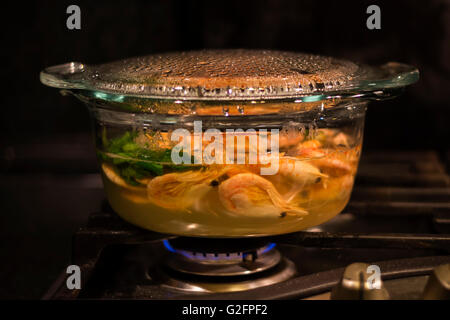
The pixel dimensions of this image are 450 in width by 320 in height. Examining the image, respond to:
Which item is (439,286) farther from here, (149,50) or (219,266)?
(149,50)

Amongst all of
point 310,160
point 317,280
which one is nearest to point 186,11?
point 310,160

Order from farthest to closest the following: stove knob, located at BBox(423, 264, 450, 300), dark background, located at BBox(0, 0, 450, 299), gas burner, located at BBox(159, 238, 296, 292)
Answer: dark background, located at BBox(0, 0, 450, 299) → gas burner, located at BBox(159, 238, 296, 292) → stove knob, located at BBox(423, 264, 450, 300)

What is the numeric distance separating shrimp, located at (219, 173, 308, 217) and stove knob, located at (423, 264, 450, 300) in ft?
0.65

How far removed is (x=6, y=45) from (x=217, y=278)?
78 cm

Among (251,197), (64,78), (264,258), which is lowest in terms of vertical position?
(264,258)

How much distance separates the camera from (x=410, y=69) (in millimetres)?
768

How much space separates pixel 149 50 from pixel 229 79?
26.0 inches

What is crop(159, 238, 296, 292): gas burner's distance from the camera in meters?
0.73

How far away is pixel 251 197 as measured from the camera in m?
0.64

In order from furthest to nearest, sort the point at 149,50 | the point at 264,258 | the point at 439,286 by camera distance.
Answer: the point at 149,50 < the point at 264,258 < the point at 439,286

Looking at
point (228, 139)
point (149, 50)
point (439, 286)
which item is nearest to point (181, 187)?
point (228, 139)

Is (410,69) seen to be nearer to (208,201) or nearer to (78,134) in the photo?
(208,201)

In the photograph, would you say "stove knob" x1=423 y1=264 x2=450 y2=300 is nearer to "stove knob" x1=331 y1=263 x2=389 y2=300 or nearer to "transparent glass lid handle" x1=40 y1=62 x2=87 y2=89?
"stove knob" x1=331 y1=263 x2=389 y2=300

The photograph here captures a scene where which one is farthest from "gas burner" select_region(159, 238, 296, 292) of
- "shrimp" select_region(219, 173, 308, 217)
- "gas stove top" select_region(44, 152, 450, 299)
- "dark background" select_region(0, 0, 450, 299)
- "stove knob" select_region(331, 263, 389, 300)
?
"dark background" select_region(0, 0, 450, 299)
